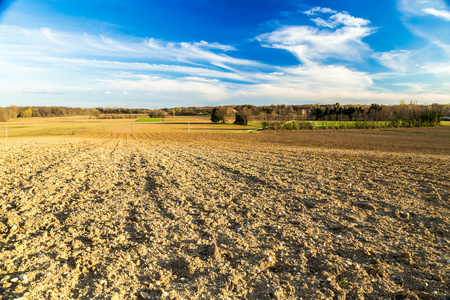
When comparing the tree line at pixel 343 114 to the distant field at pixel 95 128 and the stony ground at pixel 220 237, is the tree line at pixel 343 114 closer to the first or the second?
the distant field at pixel 95 128

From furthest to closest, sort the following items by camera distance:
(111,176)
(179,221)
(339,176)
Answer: (339,176) → (111,176) → (179,221)

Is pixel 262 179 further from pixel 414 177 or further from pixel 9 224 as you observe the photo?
pixel 9 224

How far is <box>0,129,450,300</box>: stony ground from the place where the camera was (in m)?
A: 3.64

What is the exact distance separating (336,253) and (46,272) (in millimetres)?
5131

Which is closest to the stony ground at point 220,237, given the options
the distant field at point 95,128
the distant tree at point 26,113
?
the distant field at point 95,128

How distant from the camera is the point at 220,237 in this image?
5.21 metres

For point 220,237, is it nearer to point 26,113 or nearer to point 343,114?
point 343,114

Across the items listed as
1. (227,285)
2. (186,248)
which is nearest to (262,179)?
(186,248)

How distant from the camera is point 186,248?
4.74 metres

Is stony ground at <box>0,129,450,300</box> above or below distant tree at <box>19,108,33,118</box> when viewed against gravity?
below

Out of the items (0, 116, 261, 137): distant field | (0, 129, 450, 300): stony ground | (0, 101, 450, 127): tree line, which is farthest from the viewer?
(0, 101, 450, 127): tree line

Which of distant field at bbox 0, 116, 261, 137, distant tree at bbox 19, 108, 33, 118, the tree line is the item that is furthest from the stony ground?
distant tree at bbox 19, 108, 33, 118

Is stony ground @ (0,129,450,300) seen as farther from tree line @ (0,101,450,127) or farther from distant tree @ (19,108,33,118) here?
distant tree @ (19,108,33,118)

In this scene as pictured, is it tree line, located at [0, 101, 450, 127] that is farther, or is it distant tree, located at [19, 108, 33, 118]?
distant tree, located at [19, 108, 33, 118]
